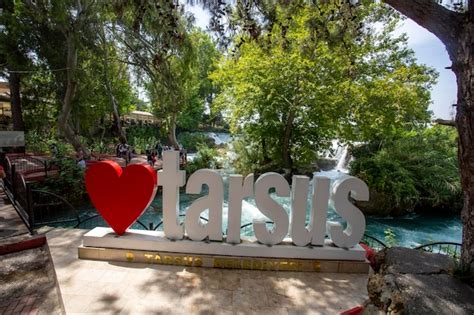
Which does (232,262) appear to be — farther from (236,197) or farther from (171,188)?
(171,188)

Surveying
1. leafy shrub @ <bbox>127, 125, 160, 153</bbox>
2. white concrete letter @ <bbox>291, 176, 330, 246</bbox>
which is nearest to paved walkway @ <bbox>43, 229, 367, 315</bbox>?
white concrete letter @ <bbox>291, 176, 330, 246</bbox>

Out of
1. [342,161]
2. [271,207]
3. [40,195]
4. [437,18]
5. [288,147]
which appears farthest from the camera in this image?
[342,161]

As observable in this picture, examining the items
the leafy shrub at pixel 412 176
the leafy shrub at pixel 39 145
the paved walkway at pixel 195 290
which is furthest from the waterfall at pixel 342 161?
the leafy shrub at pixel 39 145

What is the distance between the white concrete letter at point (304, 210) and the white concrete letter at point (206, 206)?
3.24ft

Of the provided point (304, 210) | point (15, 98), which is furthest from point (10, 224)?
point (15, 98)

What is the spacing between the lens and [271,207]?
11.4ft

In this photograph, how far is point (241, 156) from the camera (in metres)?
14.4

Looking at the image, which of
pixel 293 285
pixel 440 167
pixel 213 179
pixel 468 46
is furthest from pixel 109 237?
pixel 440 167

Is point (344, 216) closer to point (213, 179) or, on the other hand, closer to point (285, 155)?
point (213, 179)

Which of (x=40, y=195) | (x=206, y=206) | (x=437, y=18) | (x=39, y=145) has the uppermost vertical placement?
(x=437, y=18)

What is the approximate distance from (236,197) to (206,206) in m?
0.42

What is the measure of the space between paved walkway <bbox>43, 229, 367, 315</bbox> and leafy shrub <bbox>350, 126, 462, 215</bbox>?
706 cm

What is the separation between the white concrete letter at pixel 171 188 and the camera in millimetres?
3525

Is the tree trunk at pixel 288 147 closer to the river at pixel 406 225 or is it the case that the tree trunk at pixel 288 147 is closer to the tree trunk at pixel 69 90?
the river at pixel 406 225
